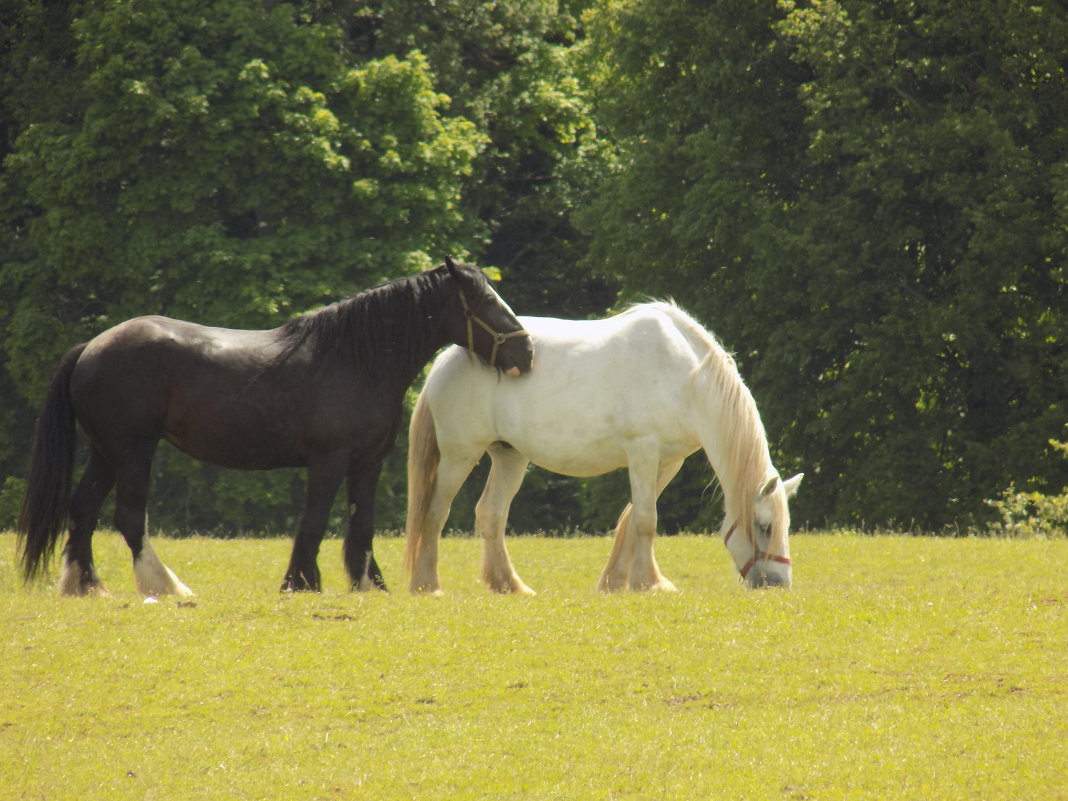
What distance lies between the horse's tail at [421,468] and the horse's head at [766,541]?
9.39ft

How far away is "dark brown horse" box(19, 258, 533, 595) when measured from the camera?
12.3 meters

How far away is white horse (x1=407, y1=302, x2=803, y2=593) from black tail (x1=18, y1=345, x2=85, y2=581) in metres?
3.13

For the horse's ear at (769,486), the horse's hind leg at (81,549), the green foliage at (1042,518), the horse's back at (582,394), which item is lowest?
the horse's hind leg at (81,549)

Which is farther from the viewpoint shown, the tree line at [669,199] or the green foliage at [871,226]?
the tree line at [669,199]

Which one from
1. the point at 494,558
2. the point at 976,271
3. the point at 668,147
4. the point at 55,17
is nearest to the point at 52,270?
the point at 55,17

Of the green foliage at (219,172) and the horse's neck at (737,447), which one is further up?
the green foliage at (219,172)

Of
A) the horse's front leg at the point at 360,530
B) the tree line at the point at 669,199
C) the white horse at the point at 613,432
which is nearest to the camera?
the white horse at the point at 613,432

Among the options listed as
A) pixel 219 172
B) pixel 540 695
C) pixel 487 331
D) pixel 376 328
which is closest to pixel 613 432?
pixel 487 331

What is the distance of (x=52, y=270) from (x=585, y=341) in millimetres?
20933

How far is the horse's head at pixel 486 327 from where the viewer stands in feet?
42.6

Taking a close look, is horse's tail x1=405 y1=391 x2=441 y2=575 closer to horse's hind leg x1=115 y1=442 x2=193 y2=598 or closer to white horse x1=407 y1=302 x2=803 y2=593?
white horse x1=407 y1=302 x2=803 y2=593

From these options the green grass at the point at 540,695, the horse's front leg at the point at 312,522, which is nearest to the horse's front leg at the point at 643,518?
the green grass at the point at 540,695

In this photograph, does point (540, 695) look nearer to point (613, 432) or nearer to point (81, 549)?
point (613, 432)

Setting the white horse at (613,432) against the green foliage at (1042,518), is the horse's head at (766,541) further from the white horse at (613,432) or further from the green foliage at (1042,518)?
the green foliage at (1042,518)
